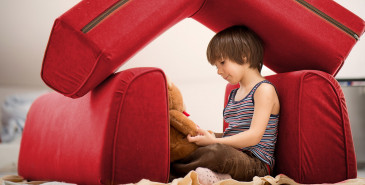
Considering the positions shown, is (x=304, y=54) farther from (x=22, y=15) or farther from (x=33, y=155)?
(x=22, y=15)

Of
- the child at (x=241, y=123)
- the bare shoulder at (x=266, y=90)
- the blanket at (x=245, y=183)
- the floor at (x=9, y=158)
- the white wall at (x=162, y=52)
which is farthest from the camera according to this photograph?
the white wall at (x=162, y=52)

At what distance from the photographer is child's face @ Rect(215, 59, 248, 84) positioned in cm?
111

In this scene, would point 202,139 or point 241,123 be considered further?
point 241,123

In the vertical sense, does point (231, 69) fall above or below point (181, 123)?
above

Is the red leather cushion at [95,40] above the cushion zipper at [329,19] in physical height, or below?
below

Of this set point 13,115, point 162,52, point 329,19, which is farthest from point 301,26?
point 13,115

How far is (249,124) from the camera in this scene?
3.55 feet

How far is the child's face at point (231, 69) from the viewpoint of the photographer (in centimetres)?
111

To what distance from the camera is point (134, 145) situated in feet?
2.73

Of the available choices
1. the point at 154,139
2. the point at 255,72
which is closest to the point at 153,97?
the point at 154,139

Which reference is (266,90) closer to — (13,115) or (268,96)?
(268,96)

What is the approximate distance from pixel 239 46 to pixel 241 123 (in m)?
0.24

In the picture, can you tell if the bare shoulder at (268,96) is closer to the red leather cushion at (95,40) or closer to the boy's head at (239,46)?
the boy's head at (239,46)

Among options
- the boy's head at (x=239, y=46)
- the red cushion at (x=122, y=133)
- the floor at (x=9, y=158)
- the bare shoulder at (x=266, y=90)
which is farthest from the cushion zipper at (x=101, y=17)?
the floor at (x=9, y=158)
